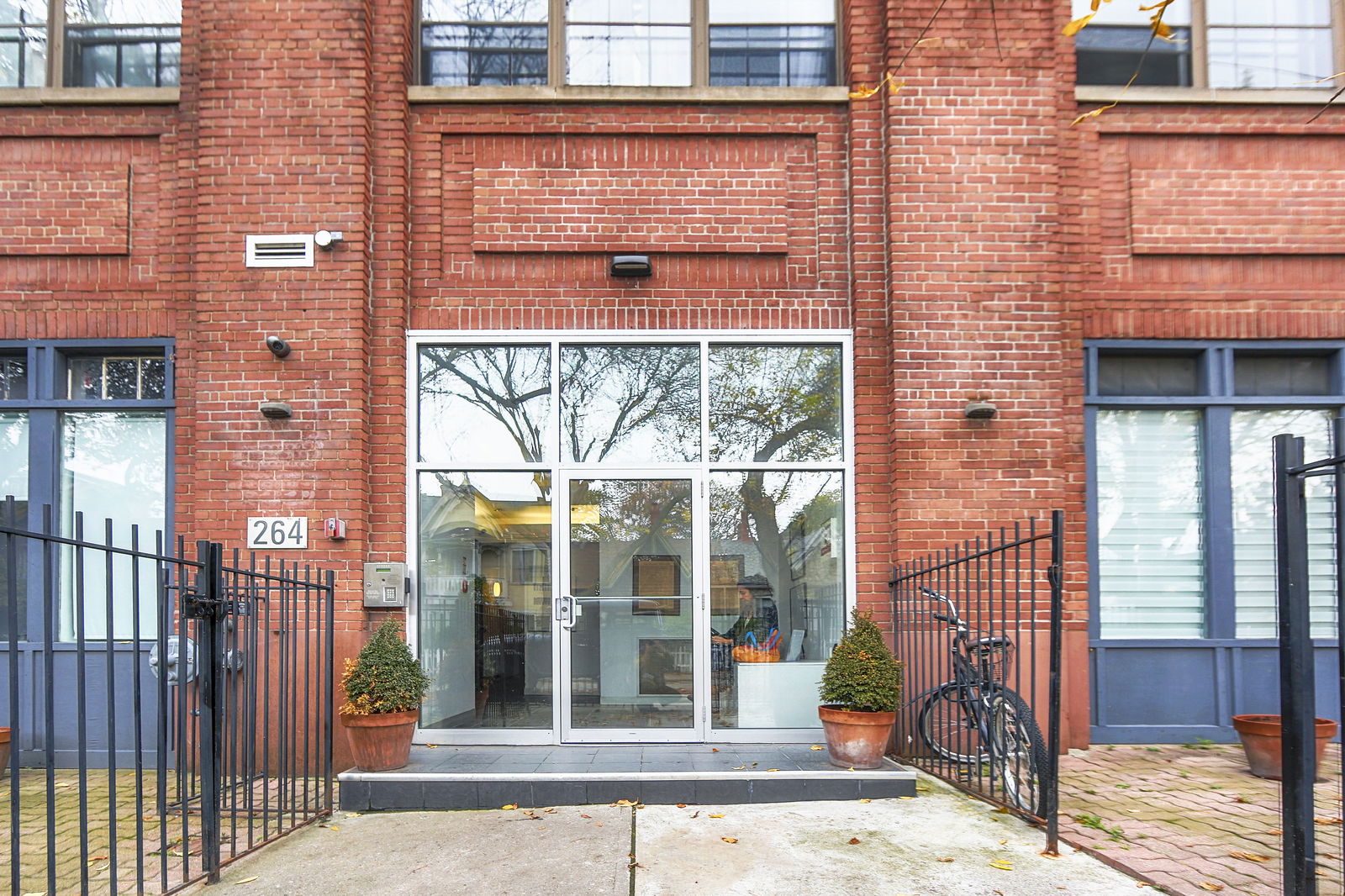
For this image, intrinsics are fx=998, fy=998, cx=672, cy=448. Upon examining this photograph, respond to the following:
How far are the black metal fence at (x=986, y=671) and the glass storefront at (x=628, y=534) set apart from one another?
0.76m

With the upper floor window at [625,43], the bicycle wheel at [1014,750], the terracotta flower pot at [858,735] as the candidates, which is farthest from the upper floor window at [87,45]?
the bicycle wheel at [1014,750]

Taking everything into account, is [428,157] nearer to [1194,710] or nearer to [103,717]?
[103,717]

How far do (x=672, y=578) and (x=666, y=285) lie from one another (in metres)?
2.28

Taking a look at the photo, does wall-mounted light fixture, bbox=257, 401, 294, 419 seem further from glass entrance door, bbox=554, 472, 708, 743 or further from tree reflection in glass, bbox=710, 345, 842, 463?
tree reflection in glass, bbox=710, 345, 842, 463

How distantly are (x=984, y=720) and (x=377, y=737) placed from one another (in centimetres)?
379

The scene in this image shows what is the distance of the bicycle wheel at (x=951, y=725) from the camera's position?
640 cm

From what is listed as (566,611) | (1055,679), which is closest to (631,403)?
(566,611)

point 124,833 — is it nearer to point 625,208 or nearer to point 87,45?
point 625,208

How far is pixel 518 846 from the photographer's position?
521cm

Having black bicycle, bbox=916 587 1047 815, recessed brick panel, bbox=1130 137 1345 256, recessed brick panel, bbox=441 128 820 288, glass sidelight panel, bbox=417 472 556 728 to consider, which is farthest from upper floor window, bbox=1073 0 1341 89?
glass sidelight panel, bbox=417 472 556 728

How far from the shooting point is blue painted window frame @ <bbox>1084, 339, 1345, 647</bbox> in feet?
25.5

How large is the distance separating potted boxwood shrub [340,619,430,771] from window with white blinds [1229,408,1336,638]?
20.7 feet

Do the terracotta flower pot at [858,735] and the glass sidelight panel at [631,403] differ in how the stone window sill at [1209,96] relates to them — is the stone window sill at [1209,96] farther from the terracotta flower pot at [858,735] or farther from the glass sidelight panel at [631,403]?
the terracotta flower pot at [858,735]

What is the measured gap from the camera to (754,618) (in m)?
7.67
